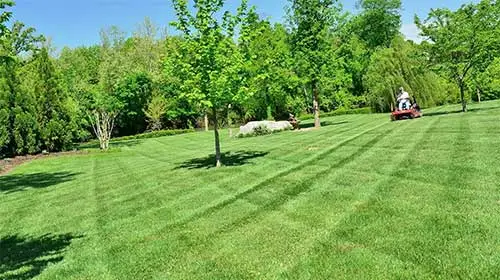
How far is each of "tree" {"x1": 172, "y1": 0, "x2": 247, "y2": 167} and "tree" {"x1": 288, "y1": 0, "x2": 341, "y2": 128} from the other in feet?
43.8

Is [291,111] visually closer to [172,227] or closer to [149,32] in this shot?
[149,32]

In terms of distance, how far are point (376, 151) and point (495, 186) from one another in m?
4.93

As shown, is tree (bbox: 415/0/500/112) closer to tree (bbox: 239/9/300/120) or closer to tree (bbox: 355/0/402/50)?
tree (bbox: 239/9/300/120)

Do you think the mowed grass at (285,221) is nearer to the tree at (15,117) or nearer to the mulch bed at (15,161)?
the mulch bed at (15,161)

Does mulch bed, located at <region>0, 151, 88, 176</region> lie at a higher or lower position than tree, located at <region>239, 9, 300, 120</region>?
lower

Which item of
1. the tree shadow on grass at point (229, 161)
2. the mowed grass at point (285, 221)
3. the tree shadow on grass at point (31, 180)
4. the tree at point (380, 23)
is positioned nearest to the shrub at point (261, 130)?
the tree shadow on grass at point (229, 161)

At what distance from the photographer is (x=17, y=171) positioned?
16.8m

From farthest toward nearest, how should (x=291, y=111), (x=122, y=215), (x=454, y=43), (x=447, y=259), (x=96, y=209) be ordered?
(x=291, y=111), (x=454, y=43), (x=96, y=209), (x=122, y=215), (x=447, y=259)

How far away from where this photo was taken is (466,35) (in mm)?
19609

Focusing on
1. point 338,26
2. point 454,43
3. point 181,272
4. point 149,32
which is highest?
point 149,32

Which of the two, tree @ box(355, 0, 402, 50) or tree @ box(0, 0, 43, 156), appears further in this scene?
tree @ box(355, 0, 402, 50)

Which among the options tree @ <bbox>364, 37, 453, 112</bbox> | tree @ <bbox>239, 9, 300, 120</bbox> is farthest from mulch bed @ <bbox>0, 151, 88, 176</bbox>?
tree @ <bbox>364, 37, 453, 112</bbox>

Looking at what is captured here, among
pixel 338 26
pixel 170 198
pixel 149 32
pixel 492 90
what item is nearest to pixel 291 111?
pixel 338 26

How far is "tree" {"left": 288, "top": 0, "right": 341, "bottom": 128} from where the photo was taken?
24.3 metres
